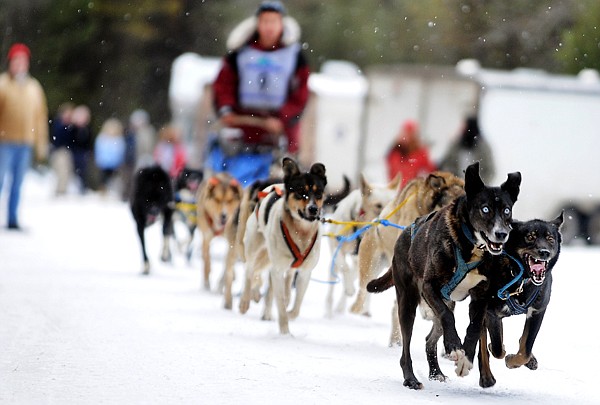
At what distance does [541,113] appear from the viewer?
2178 cm

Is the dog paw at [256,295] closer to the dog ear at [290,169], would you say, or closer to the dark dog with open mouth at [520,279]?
the dog ear at [290,169]

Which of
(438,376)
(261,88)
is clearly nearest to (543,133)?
(261,88)

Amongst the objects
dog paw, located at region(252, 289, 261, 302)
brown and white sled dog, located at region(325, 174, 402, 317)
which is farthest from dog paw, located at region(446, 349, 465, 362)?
dog paw, located at region(252, 289, 261, 302)

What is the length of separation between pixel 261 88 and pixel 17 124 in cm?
526

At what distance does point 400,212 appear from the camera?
8.27 metres

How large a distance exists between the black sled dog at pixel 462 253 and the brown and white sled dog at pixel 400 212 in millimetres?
1631

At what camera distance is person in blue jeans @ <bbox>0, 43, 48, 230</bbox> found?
604 inches

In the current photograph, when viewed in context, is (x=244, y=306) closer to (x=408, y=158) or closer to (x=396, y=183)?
(x=396, y=183)

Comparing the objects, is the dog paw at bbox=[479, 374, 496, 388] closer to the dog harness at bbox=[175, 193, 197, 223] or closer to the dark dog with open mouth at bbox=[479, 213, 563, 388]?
the dark dog with open mouth at bbox=[479, 213, 563, 388]

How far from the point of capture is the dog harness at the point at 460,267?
5887 millimetres

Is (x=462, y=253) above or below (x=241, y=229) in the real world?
above

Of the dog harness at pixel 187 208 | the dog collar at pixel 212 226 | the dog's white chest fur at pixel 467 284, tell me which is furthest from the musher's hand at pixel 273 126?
the dog's white chest fur at pixel 467 284

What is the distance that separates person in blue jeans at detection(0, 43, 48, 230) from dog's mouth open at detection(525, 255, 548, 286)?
10355mm

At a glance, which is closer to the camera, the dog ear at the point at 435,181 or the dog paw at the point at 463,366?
the dog paw at the point at 463,366
